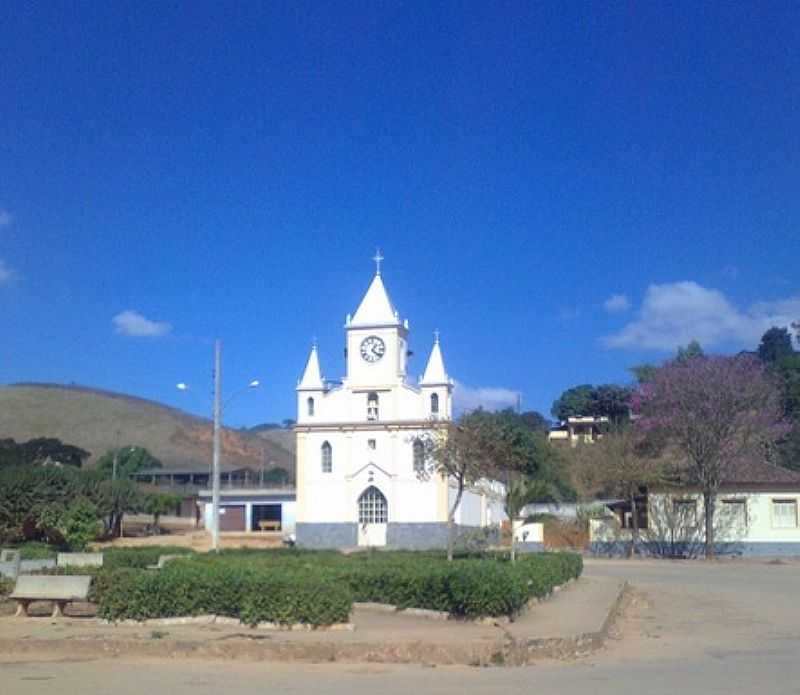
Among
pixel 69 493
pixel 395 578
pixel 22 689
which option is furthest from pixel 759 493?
pixel 22 689

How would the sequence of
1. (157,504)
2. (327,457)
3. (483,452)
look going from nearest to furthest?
(483,452) → (327,457) → (157,504)

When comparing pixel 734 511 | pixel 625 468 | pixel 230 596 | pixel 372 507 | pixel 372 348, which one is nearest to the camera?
pixel 230 596

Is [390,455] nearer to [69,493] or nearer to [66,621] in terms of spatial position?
[69,493]

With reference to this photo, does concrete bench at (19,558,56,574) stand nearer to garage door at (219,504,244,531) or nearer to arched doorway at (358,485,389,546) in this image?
arched doorway at (358,485,389,546)

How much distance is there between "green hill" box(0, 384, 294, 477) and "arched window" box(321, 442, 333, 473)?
2907 inches

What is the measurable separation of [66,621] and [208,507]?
55.7 m

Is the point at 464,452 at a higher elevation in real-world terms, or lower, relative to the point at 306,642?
higher

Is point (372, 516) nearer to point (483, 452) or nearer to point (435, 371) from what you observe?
point (435, 371)

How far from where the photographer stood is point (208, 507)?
233ft

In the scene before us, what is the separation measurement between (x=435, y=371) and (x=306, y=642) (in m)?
48.0

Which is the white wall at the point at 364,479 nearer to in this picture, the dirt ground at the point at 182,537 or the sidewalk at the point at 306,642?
the dirt ground at the point at 182,537

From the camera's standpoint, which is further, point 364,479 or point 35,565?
point 364,479

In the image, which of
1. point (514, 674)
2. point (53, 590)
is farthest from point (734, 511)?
point (514, 674)

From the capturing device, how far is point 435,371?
6144 centimetres
